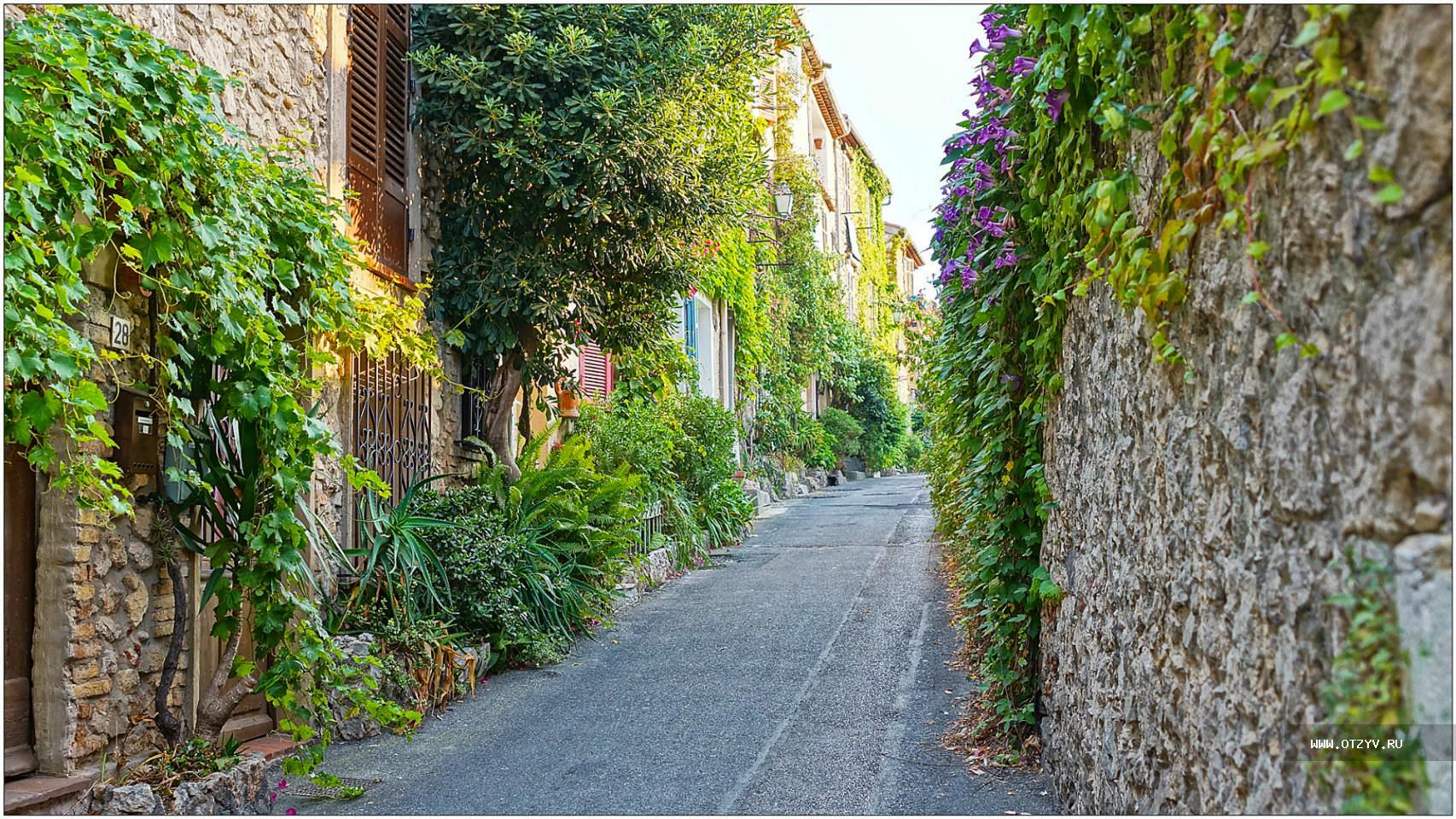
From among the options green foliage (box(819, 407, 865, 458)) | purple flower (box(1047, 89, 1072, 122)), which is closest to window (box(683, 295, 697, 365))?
green foliage (box(819, 407, 865, 458))

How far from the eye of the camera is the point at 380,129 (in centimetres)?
779

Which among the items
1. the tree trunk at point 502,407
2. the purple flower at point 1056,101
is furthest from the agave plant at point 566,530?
the purple flower at point 1056,101

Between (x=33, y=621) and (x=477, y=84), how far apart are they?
5.11 metres

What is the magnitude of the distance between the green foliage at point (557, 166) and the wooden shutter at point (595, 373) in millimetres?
2556

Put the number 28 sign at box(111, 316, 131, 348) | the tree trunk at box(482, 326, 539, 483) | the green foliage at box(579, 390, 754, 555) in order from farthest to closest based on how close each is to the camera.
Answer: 1. the green foliage at box(579, 390, 754, 555)
2. the tree trunk at box(482, 326, 539, 483)
3. the number 28 sign at box(111, 316, 131, 348)

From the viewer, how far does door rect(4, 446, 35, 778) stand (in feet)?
14.2

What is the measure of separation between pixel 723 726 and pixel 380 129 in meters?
4.82

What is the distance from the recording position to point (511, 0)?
6.54 m

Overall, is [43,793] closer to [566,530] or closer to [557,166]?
[566,530]

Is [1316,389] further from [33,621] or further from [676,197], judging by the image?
[676,197]

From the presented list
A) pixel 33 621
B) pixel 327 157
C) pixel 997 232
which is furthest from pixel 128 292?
pixel 997 232

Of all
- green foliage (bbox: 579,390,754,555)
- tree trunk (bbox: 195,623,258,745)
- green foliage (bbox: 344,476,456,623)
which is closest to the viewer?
tree trunk (bbox: 195,623,258,745)

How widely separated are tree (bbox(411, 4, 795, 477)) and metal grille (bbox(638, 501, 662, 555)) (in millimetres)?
2129

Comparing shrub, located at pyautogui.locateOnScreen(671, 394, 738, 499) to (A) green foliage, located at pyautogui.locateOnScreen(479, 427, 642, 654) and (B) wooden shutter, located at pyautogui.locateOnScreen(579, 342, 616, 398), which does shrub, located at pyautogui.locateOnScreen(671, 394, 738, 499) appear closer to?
(B) wooden shutter, located at pyautogui.locateOnScreen(579, 342, 616, 398)
